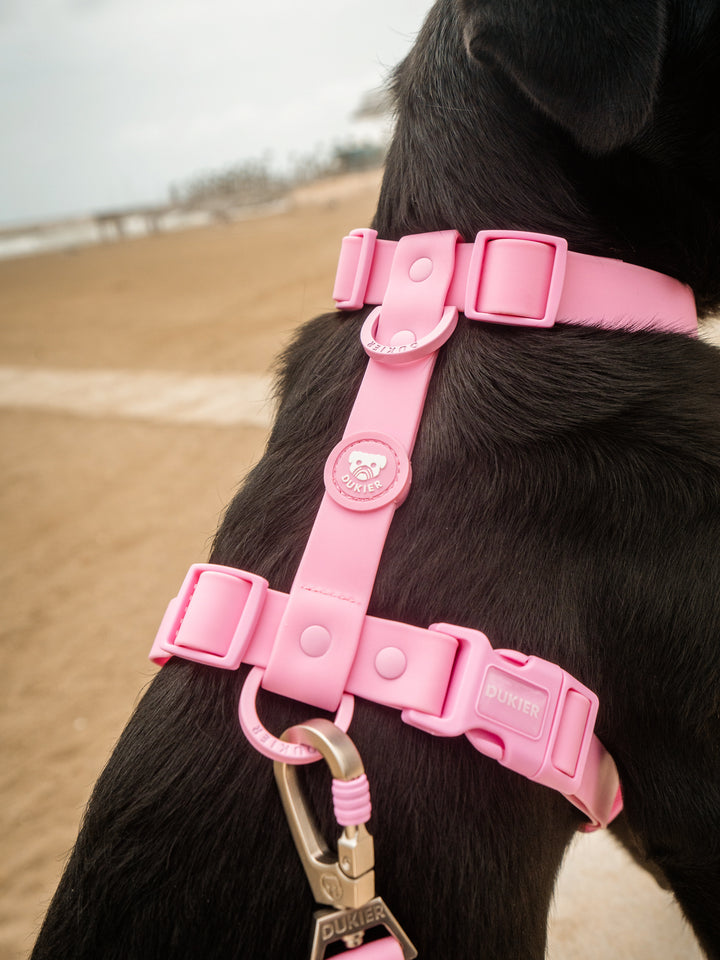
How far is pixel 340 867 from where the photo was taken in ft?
2.39

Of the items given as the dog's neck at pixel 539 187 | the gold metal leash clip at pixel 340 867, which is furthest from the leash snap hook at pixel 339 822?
the dog's neck at pixel 539 187

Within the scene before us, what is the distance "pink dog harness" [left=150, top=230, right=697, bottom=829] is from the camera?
2.50 feet

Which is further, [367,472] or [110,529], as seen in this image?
[110,529]

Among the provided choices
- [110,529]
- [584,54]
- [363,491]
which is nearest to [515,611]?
[363,491]

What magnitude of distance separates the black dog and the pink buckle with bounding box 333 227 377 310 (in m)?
0.15

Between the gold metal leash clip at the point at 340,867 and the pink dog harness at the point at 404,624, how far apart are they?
0.10 feet

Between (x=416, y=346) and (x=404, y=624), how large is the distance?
0.33 metres

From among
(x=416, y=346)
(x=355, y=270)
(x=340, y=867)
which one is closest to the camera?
(x=340, y=867)

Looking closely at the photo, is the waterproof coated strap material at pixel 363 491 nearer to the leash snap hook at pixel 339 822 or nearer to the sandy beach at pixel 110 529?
the leash snap hook at pixel 339 822

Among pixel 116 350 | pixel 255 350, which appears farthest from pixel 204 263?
pixel 255 350

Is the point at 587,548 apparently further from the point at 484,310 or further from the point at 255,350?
the point at 255,350

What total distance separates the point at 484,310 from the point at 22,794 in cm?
243

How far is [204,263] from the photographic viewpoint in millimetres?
14961

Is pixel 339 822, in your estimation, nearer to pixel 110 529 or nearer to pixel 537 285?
pixel 537 285
